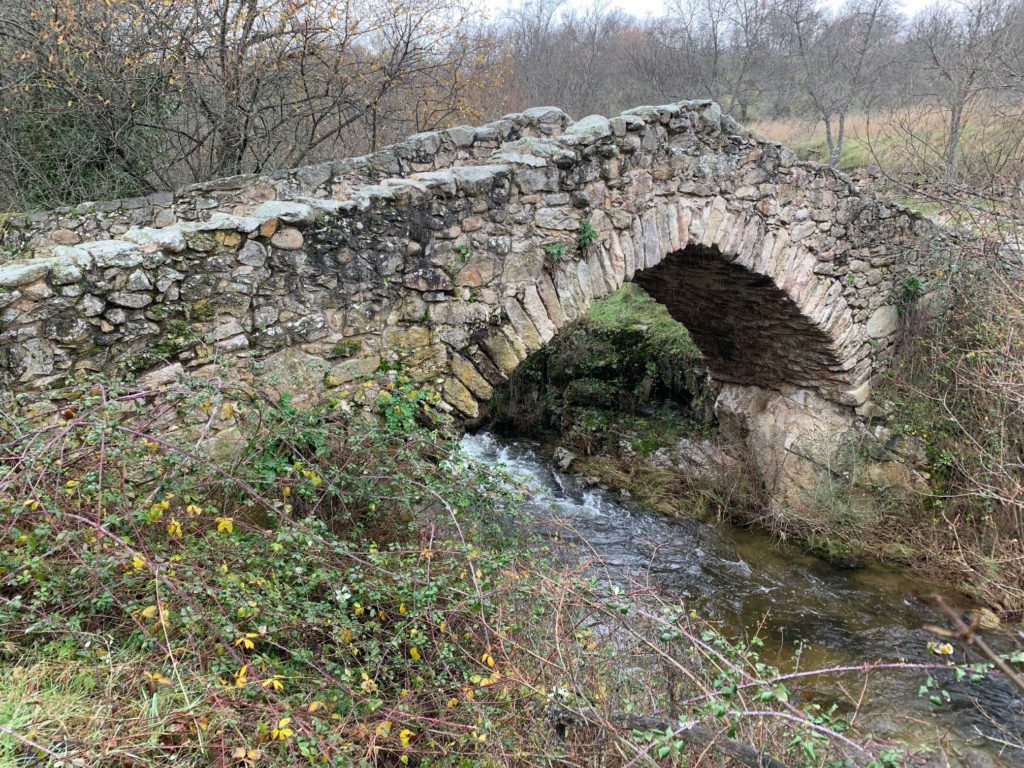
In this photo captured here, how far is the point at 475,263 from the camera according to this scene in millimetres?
3523

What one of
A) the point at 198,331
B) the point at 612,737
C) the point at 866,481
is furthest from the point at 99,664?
the point at 866,481

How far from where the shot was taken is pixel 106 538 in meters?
2.10

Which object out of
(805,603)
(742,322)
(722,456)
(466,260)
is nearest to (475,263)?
(466,260)

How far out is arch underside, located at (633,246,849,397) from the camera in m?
5.55

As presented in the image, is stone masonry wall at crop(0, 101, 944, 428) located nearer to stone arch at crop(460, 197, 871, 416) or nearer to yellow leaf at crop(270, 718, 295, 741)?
stone arch at crop(460, 197, 871, 416)

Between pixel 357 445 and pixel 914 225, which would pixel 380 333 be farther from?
pixel 914 225

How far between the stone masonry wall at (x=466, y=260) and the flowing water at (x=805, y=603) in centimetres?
108

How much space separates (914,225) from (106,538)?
7.32 meters

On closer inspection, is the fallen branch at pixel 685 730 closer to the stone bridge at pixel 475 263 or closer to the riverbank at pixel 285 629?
the riverbank at pixel 285 629

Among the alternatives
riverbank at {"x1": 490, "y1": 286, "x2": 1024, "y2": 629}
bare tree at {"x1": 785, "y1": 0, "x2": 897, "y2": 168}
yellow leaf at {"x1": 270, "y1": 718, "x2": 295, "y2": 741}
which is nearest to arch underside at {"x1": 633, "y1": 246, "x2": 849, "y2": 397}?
riverbank at {"x1": 490, "y1": 286, "x2": 1024, "y2": 629}

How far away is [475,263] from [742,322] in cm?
Answer: 396

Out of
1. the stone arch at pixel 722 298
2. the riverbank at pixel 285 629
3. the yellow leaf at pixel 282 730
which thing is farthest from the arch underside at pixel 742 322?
the yellow leaf at pixel 282 730

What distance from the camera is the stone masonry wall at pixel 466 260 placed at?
2.57 metres

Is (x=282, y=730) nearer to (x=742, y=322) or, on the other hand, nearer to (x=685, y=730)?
(x=685, y=730)
